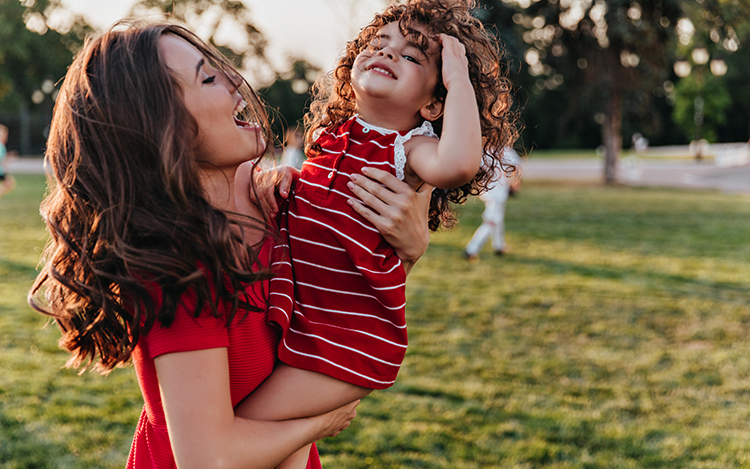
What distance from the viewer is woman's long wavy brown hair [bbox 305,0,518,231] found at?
5.67 ft

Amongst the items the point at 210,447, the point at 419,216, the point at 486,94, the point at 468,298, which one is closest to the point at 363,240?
the point at 419,216

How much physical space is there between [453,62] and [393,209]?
16.5 inches

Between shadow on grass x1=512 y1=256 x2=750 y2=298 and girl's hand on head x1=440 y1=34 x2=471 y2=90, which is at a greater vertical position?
girl's hand on head x1=440 y1=34 x2=471 y2=90

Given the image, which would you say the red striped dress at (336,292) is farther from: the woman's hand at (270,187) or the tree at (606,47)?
the tree at (606,47)

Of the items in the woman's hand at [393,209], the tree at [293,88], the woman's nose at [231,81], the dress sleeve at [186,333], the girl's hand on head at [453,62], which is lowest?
the dress sleeve at [186,333]

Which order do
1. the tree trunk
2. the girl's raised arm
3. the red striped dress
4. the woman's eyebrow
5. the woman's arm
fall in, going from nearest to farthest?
the woman's arm < the woman's eyebrow < the red striped dress < the girl's raised arm < the tree trunk

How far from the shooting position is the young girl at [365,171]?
1296 mm

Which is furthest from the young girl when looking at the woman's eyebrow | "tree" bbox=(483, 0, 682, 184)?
"tree" bbox=(483, 0, 682, 184)

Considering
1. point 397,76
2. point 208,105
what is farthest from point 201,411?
point 397,76

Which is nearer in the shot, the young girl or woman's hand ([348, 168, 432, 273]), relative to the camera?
the young girl

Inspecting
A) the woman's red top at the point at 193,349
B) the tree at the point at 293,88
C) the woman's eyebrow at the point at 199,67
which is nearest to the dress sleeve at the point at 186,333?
the woman's red top at the point at 193,349

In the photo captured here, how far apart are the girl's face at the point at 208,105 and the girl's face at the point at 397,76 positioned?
0.49m

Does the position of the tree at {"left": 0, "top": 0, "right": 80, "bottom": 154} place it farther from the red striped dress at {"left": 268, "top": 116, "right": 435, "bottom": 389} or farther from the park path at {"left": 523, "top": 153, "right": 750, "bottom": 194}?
the red striped dress at {"left": 268, "top": 116, "right": 435, "bottom": 389}

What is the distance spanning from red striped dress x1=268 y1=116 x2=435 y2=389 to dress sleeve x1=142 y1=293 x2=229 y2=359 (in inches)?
7.4
